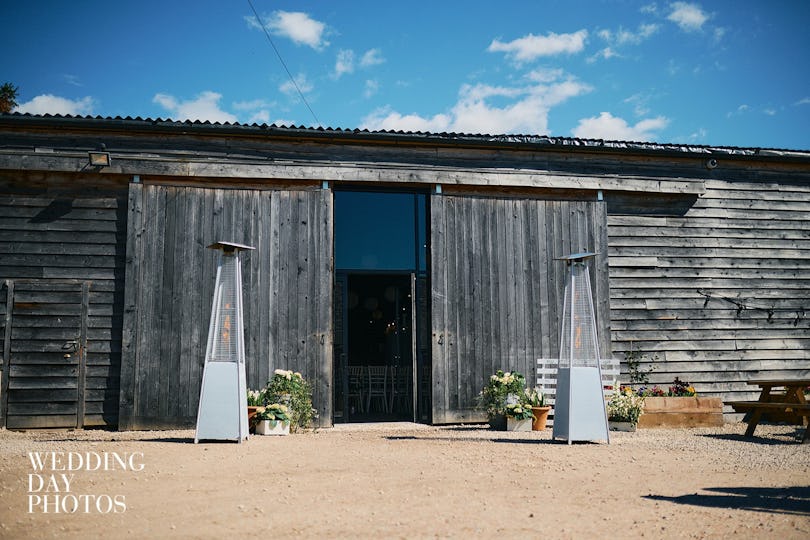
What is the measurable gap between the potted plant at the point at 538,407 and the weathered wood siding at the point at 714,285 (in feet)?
6.02

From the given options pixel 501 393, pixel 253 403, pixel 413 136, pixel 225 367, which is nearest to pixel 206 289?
pixel 253 403

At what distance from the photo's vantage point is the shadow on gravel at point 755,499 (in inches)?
164

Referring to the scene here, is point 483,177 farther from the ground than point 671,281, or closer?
farther from the ground

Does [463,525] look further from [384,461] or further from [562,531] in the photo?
[384,461]

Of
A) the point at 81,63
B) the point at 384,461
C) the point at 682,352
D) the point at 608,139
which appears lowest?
the point at 384,461

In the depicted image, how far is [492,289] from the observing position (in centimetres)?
991

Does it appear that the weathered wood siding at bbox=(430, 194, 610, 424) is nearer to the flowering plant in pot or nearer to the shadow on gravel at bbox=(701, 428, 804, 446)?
the shadow on gravel at bbox=(701, 428, 804, 446)

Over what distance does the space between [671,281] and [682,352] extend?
1.12 metres

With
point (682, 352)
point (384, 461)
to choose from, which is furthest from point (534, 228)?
point (384, 461)

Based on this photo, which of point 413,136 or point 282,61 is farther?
point 282,61

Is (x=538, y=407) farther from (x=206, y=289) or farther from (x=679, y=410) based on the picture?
(x=206, y=289)

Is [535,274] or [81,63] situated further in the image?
[81,63]

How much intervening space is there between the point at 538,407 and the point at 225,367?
165 inches

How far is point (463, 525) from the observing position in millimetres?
3719
